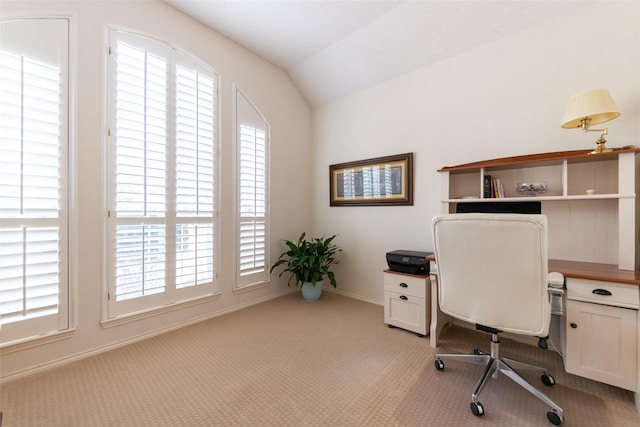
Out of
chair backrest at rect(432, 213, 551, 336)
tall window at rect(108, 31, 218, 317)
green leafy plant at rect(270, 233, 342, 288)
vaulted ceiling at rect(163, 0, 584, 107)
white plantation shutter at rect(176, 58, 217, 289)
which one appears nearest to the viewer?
chair backrest at rect(432, 213, 551, 336)

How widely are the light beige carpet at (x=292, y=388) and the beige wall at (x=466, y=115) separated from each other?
130cm

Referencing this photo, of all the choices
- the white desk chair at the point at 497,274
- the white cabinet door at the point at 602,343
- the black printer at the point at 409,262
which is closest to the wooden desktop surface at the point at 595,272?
the white cabinet door at the point at 602,343

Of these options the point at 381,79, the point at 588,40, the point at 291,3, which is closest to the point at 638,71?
the point at 588,40

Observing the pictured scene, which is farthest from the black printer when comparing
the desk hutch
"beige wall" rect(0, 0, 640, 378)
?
"beige wall" rect(0, 0, 640, 378)

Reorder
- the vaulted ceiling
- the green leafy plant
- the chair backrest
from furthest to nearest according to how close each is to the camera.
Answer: the green leafy plant, the vaulted ceiling, the chair backrest


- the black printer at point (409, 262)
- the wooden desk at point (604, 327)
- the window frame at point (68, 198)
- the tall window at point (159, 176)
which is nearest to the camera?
the wooden desk at point (604, 327)

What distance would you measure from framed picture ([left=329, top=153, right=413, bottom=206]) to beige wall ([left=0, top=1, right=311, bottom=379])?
0.74 metres

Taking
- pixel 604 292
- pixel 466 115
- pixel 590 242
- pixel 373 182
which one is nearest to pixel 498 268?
pixel 604 292

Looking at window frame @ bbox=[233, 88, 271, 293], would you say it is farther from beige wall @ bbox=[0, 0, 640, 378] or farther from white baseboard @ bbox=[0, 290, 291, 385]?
white baseboard @ bbox=[0, 290, 291, 385]

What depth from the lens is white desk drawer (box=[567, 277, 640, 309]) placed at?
1.45 meters

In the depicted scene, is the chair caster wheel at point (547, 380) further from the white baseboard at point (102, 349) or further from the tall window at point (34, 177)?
the tall window at point (34, 177)

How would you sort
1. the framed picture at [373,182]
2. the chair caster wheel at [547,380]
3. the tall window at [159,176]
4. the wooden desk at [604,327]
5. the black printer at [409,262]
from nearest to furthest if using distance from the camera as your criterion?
the wooden desk at [604,327] → the chair caster wheel at [547,380] → the tall window at [159,176] → the black printer at [409,262] → the framed picture at [373,182]

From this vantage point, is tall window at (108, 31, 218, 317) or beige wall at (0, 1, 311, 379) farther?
tall window at (108, 31, 218, 317)

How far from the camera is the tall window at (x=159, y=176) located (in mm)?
2146
